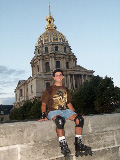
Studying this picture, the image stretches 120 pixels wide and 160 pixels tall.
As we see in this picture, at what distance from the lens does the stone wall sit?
10.2ft

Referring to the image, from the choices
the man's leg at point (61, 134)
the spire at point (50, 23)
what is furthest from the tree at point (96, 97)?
the spire at point (50, 23)

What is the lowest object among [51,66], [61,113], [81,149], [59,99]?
[81,149]

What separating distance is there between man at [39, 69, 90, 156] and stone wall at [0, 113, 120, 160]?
0.18 meters

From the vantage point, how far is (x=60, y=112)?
389cm

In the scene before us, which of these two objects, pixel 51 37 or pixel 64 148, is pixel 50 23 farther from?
pixel 64 148

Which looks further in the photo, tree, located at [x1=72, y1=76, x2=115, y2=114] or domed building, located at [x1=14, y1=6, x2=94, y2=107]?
domed building, located at [x1=14, y1=6, x2=94, y2=107]

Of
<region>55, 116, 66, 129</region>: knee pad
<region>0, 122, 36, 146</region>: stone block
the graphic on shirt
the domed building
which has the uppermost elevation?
the domed building

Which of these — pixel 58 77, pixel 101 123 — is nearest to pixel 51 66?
pixel 58 77

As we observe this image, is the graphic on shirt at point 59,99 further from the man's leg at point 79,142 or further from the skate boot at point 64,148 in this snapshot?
the skate boot at point 64,148

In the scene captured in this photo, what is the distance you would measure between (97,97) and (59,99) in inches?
947

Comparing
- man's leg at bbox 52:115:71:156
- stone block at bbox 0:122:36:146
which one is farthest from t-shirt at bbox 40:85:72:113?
stone block at bbox 0:122:36:146

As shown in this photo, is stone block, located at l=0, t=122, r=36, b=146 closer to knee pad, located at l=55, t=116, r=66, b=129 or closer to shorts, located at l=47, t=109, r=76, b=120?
knee pad, located at l=55, t=116, r=66, b=129

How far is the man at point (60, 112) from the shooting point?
3332 mm

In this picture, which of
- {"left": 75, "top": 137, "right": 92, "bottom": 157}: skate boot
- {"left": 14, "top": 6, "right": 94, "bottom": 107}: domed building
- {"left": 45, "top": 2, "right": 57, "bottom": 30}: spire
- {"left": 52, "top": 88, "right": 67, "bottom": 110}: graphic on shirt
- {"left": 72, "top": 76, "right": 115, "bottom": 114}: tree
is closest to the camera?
{"left": 75, "top": 137, "right": 92, "bottom": 157}: skate boot
